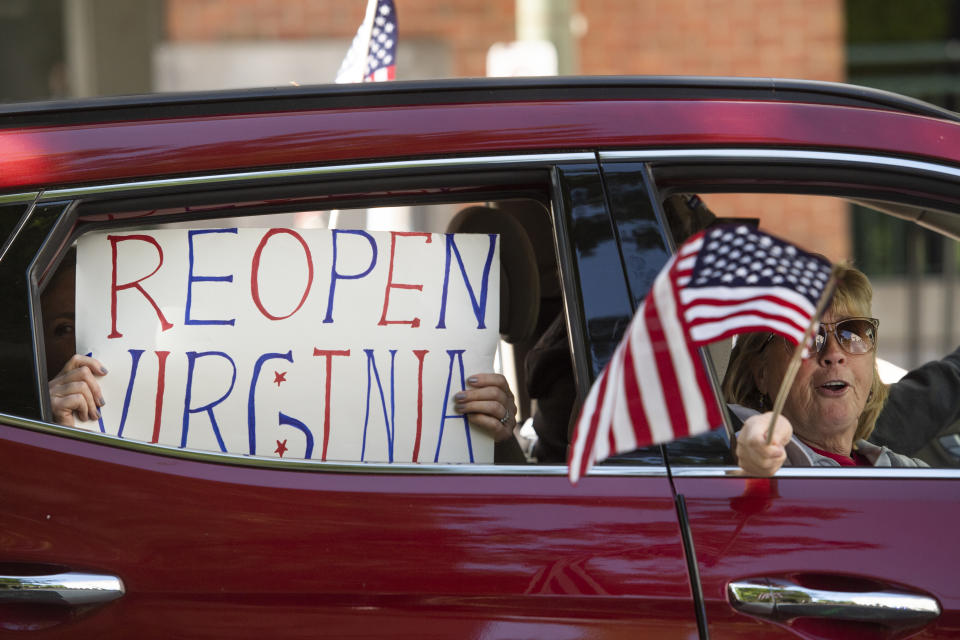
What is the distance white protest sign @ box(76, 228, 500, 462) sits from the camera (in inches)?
76.4

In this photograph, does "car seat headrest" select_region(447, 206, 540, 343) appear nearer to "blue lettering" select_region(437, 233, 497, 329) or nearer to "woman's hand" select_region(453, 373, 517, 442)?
"blue lettering" select_region(437, 233, 497, 329)

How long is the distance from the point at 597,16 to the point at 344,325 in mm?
6907

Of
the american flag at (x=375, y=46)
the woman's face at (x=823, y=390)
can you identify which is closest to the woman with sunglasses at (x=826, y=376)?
the woman's face at (x=823, y=390)

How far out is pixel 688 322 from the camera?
162 centimetres

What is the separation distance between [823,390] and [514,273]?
0.71 metres

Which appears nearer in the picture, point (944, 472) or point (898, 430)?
point (944, 472)

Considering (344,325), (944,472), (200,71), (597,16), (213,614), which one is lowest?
(213,614)

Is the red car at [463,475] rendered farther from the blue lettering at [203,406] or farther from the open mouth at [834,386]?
the open mouth at [834,386]

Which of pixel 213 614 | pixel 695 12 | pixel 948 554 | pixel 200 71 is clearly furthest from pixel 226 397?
pixel 695 12

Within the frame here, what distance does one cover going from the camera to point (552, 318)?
2623mm

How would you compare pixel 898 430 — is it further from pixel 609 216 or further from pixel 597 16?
pixel 597 16

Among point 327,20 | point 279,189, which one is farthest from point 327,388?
point 327,20

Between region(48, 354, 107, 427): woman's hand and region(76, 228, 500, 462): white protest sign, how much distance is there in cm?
2

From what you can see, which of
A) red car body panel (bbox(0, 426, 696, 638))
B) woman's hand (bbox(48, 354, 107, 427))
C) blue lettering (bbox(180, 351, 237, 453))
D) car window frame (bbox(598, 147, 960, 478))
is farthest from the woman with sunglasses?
woman's hand (bbox(48, 354, 107, 427))
